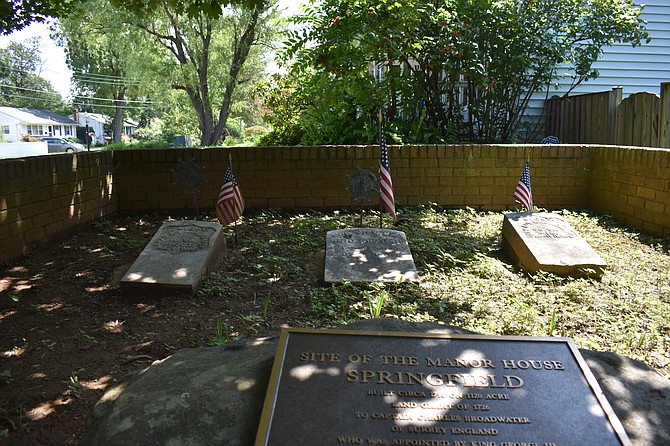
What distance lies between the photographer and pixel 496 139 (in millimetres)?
12633

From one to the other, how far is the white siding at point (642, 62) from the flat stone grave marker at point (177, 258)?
1144cm

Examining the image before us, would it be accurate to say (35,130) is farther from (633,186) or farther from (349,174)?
(633,186)

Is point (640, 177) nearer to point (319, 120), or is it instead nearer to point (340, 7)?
point (340, 7)

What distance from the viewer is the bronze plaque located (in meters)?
2.28

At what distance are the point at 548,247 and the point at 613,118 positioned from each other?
6.28 m

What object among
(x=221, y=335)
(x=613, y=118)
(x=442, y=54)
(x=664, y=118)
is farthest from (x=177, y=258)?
(x=613, y=118)

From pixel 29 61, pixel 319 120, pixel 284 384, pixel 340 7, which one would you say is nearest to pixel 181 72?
pixel 319 120

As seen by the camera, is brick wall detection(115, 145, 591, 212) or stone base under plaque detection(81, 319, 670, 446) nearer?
stone base under plaque detection(81, 319, 670, 446)

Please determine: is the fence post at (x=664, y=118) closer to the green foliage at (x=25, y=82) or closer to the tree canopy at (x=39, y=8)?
the tree canopy at (x=39, y=8)

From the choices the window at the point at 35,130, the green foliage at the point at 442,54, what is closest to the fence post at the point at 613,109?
the green foliage at the point at 442,54

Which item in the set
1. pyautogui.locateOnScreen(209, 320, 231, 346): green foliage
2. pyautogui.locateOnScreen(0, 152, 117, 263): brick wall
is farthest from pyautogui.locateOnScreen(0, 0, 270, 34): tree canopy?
pyautogui.locateOnScreen(209, 320, 231, 346): green foliage

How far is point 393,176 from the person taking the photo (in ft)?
31.0

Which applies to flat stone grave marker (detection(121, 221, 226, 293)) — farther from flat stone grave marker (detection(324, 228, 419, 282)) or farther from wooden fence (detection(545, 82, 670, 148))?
wooden fence (detection(545, 82, 670, 148))

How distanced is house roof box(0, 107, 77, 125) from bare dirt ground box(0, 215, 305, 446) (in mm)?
55892
